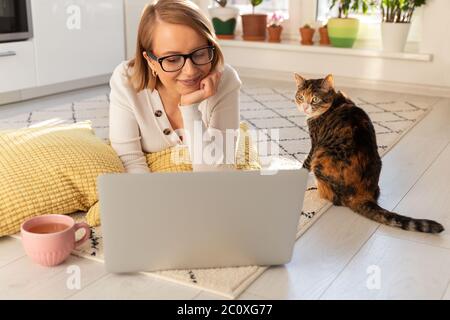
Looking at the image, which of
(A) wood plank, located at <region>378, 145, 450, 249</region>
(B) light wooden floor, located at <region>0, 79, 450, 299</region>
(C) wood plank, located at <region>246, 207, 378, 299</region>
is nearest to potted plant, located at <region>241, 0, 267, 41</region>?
(A) wood plank, located at <region>378, 145, 450, 249</region>

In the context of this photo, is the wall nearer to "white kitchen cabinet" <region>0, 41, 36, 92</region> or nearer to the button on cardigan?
"white kitchen cabinet" <region>0, 41, 36, 92</region>

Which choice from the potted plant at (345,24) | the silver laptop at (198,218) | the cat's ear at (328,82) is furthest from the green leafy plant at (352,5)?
the silver laptop at (198,218)

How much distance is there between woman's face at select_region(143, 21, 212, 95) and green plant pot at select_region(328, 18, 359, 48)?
108 inches

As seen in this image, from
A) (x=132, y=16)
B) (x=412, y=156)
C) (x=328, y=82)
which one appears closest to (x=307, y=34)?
(x=132, y=16)

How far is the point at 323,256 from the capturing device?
1602 mm

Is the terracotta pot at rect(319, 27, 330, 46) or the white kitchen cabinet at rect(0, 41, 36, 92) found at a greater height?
the terracotta pot at rect(319, 27, 330, 46)

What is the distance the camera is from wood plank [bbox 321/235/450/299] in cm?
141

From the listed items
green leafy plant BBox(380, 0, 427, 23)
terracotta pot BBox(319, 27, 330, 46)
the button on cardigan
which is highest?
green leafy plant BBox(380, 0, 427, 23)

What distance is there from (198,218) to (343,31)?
314 cm

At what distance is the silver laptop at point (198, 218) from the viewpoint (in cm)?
129

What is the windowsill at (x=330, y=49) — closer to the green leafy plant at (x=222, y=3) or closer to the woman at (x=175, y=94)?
the green leafy plant at (x=222, y=3)

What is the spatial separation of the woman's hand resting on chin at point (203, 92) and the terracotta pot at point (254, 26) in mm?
3067
